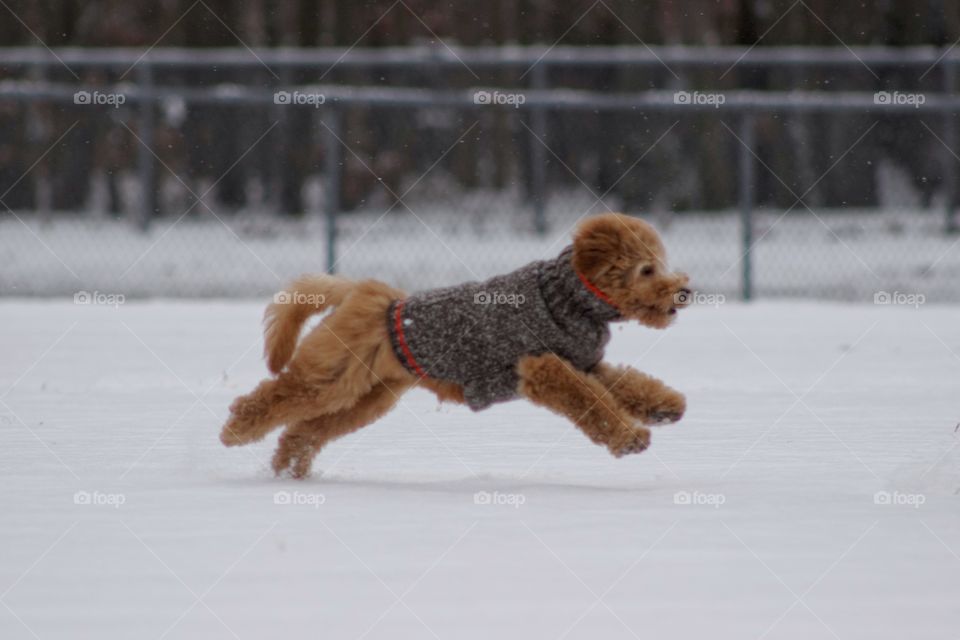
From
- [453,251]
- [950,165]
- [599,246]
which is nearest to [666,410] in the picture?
[599,246]

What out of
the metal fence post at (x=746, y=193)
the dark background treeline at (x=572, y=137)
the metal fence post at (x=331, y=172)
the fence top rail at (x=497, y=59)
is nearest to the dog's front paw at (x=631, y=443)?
the metal fence post at (x=331, y=172)

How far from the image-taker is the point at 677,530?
345cm

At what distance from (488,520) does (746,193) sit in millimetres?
6128

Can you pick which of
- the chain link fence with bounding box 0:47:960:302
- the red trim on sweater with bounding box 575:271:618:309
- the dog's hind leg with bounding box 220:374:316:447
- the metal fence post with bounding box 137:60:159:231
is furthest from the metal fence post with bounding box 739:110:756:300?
the dog's hind leg with bounding box 220:374:316:447

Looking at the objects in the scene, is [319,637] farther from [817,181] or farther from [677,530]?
[817,181]

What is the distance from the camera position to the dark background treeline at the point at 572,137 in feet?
35.1

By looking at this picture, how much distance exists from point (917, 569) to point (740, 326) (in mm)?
5382

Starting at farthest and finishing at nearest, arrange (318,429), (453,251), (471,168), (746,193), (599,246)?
(471,168), (453,251), (746,193), (318,429), (599,246)

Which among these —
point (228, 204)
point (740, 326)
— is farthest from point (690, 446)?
point (228, 204)

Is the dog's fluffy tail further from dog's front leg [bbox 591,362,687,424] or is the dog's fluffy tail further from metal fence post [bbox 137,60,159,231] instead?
metal fence post [bbox 137,60,159,231]

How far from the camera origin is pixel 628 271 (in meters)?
4.04

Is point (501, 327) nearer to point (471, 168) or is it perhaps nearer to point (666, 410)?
point (666, 410)

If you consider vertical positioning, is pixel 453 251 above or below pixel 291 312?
below

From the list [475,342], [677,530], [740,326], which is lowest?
[740,326]
